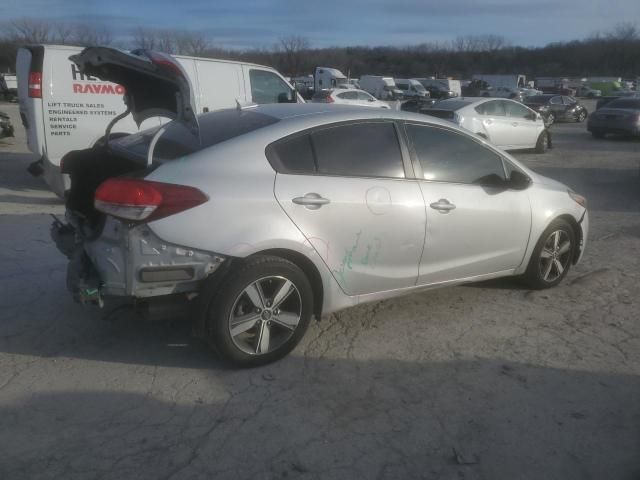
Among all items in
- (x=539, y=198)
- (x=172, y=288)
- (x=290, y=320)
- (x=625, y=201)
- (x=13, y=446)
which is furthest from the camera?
(x=625, y=201)

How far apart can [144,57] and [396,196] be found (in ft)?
5.95

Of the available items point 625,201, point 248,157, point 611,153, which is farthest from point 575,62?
point 248,157

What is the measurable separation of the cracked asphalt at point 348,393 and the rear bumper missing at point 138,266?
22.4 inches

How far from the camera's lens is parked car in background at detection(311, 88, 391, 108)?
2327 centimetres

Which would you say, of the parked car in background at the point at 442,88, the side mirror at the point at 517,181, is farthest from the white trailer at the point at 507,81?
the side mirror at the point at 517,181

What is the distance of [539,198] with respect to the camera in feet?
15.5

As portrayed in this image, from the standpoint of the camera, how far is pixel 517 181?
451 centimetres

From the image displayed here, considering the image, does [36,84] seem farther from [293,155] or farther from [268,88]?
[293,155]

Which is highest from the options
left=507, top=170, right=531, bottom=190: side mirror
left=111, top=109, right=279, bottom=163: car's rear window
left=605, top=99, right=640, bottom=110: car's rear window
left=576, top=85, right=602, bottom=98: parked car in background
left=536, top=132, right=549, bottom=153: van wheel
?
left=111, top=109, right=279, bottom=163: car's rear window

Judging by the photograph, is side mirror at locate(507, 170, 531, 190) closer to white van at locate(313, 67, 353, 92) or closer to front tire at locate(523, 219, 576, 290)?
front tire at locate(523, 219, 576, 290)

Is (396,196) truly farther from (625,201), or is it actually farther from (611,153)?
(611,153)

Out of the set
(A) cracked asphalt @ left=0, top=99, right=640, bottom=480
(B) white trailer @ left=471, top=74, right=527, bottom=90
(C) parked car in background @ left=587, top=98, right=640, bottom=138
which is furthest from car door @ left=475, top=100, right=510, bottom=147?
(B) white trailer @ left=471, top=74, right=527, bottom=90

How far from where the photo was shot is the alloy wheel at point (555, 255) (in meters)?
4.95

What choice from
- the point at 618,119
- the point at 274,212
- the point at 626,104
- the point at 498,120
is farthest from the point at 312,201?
the point at 626,104
